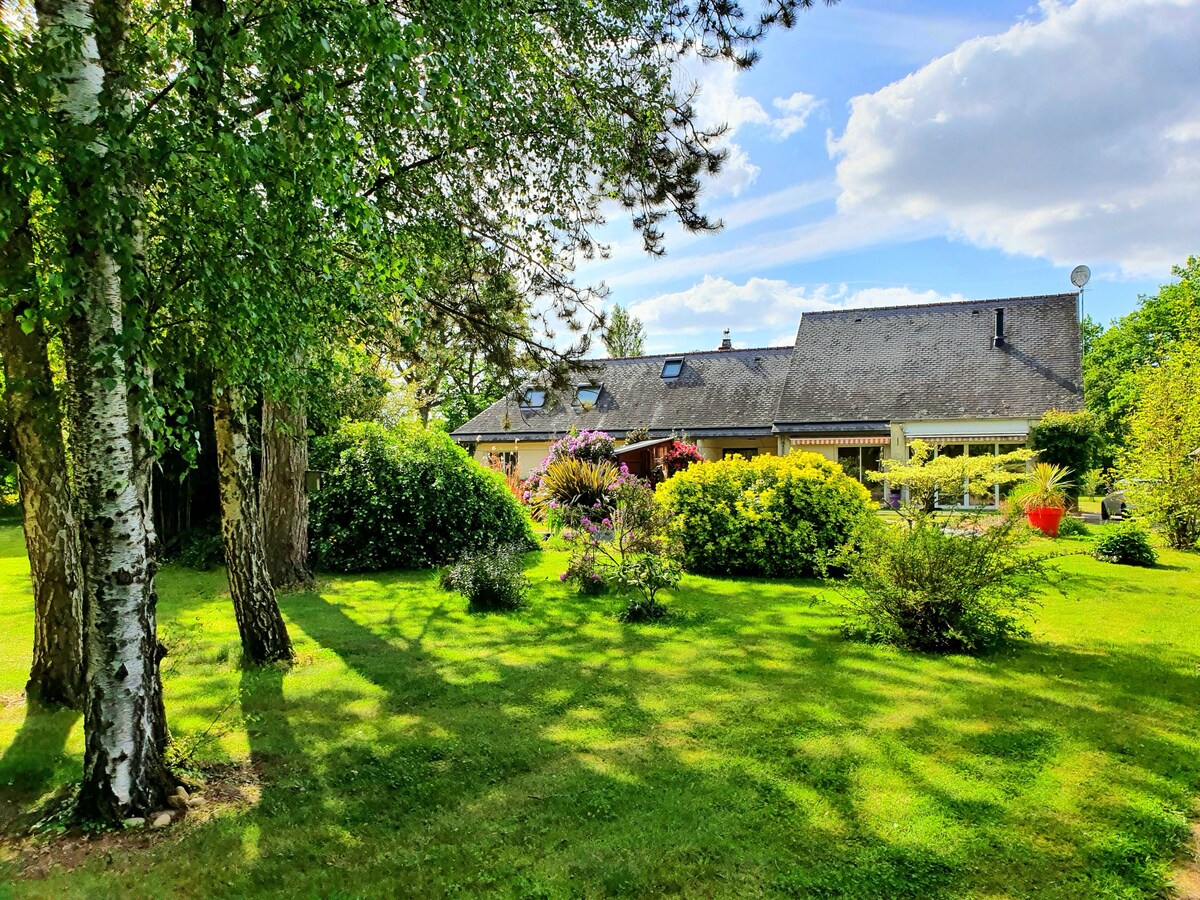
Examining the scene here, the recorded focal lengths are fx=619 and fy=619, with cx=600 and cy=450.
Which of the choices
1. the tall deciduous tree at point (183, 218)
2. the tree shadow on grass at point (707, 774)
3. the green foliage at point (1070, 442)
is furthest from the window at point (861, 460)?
the tall deciduous tree at point (183, 218)

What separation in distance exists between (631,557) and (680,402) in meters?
19.9

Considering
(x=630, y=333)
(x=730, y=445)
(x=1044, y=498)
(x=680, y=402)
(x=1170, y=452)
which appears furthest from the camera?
(x=630, y=333)

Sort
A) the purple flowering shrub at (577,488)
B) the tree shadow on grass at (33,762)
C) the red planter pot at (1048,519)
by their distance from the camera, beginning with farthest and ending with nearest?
the red planter pot at (1048,519) → the purple flowering shrub at (577,488) → the tree shadow on grass at (33,762)

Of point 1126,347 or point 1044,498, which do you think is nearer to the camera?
point 1044,498

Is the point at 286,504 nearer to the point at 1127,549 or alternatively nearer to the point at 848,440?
the point at 1127,549

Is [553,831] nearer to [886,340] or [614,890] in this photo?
[614,890]

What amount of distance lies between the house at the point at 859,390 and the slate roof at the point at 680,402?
0.20ft

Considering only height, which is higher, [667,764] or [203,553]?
[203,553]

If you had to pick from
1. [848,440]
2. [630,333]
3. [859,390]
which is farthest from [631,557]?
[630,333]

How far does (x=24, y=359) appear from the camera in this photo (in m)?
4.69

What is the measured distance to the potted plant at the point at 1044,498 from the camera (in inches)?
600

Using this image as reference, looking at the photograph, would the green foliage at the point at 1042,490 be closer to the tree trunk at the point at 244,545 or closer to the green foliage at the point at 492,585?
the green foliage at the point at 492,585

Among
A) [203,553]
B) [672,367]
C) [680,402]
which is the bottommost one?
[203,553]

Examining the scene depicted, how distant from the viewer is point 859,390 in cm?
2581
